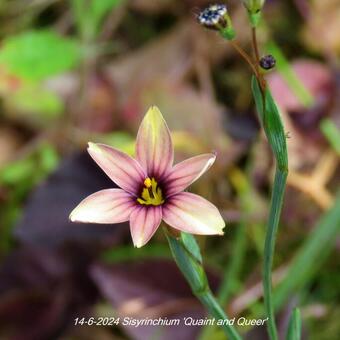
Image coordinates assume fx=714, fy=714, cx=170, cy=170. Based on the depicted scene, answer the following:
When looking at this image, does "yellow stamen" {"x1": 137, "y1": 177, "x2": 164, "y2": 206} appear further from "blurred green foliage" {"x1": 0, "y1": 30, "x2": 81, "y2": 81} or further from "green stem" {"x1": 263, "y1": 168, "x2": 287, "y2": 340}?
"blurred green foliage" {"x1": 0, "y1": 30, "x2": 81, "y2": 81}

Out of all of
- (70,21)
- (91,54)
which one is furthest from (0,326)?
(70,21)

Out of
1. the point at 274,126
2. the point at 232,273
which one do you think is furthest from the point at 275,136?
the point at 232,273

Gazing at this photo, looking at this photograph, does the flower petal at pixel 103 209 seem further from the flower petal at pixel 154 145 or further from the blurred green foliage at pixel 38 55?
the blurred green foliage at pixel 38 55

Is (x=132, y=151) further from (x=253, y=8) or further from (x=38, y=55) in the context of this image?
(x=253, y=8)

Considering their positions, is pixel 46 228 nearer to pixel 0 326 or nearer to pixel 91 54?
pixel 0 326

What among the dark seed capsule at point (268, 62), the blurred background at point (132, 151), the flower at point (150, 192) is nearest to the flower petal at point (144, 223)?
the flower at point (150, 192)

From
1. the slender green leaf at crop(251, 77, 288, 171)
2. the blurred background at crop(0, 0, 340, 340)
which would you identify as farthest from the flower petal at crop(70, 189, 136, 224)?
the blurred background at crop(0, 0, 340, 340)

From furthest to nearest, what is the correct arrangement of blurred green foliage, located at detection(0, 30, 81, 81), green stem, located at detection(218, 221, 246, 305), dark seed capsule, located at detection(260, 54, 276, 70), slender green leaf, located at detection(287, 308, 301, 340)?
blurred green foliage, located at detection(0, 30, 81, 81)
green stem, located at detection(218, 221, 246, 305)
slender green leaf, located at detection(287, 308, 301, 340)
dark seed capsule, located at detection(260, 54, 276, 70)
